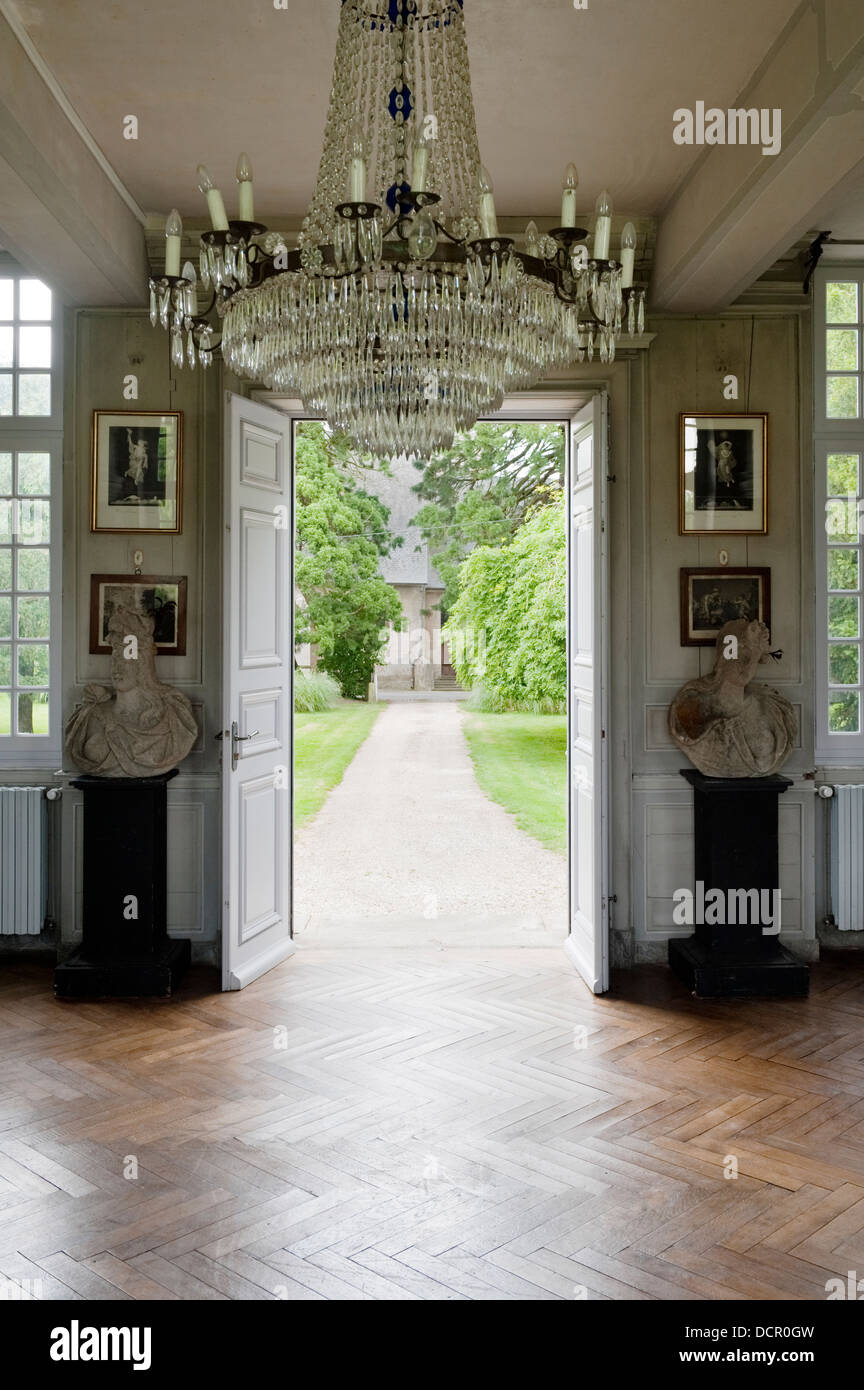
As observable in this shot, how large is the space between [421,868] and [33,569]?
3706 millimetres

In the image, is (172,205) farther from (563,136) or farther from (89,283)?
(563,136)

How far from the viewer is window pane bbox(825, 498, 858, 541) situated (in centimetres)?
542

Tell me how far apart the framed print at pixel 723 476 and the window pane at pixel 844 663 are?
784mm

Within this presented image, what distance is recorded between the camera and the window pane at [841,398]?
17.9ft

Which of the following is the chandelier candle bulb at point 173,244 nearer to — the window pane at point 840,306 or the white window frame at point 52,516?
the white window frame at point 52,516

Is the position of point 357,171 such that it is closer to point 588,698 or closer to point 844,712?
point 588,698

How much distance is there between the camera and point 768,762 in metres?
4.93

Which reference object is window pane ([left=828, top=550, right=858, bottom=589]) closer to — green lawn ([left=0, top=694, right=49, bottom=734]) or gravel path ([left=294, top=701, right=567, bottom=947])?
gravel path ([left=294, top=701, right=567, bottom=947])

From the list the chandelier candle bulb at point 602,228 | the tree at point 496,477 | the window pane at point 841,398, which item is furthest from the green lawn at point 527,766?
the chandelier candle bulb at point 602,228

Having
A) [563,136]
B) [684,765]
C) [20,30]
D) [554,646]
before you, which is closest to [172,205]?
[20,30]

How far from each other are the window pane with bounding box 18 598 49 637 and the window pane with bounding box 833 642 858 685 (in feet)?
13.2

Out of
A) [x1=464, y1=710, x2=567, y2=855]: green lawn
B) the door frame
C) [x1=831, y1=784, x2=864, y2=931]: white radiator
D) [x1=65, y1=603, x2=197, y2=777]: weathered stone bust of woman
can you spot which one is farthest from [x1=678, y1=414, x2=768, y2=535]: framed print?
[x1=464, y1=710, x2=567, y2=855]: green lawn
